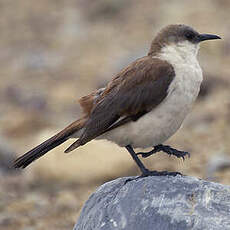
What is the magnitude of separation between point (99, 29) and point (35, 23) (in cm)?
217

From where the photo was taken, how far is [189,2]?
67.2 ft

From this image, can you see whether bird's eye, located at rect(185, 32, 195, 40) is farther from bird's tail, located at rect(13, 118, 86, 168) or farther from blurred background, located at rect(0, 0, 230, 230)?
blurred background, located at rect(0, 0, 230, 230)

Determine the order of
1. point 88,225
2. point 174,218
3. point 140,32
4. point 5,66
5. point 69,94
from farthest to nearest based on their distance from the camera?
point 140,32, point 5,66, point 69,94, point 88,225, point 174,218

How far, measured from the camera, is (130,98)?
24.2 ft

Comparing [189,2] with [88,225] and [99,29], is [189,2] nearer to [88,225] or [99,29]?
[99,29]

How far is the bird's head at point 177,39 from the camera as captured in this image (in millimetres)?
7605

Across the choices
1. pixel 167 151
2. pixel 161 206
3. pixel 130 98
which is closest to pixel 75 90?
pixel 167 151

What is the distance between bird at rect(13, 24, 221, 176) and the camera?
7176mm

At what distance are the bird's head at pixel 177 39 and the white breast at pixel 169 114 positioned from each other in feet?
0.74

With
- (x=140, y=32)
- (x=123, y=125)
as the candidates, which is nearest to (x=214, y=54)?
(x=140, y=32)

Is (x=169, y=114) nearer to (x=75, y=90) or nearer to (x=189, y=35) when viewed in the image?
(x=189, y=35)

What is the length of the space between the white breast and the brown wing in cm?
8

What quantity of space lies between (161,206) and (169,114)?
37.9 inches

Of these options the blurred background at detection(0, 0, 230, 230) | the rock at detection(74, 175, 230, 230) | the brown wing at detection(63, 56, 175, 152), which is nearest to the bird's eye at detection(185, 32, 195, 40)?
the brown wing at detection(63, 56, 175, 152)
